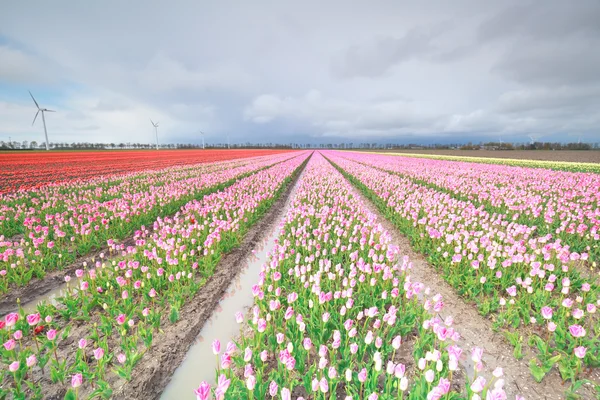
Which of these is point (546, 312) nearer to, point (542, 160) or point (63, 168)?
point (63, 168)

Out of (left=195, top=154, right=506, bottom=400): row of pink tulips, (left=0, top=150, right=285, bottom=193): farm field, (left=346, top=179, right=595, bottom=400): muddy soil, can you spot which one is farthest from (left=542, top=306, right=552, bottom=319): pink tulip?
(left=0, top=150, right=285, bottom=193): farm field

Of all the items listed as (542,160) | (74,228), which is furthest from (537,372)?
(542,160)

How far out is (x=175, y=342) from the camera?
154 inches

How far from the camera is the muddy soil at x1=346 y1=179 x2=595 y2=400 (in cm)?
313

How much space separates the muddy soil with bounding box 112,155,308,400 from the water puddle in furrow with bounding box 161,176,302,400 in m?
0.09

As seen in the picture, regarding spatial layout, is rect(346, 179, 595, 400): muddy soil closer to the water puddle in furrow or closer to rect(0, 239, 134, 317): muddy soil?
the water puddle in furrow

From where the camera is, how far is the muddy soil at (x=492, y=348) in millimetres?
3131

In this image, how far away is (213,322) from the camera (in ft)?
14.9

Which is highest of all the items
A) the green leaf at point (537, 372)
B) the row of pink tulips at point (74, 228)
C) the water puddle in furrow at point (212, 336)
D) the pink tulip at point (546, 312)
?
the pink tulip at point (546, 312)

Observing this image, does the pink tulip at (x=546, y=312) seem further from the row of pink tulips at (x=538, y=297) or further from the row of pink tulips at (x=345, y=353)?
the row of pink tulips at (x=345, y=353)

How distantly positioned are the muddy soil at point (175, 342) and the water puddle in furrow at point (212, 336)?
0.29 feet

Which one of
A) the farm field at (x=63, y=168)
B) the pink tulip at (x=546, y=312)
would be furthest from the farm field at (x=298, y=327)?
the farm field at (x=63, y=168)

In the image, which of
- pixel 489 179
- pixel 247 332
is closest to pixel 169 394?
pixel 247 332

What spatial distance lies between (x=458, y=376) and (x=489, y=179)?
1673 cm
